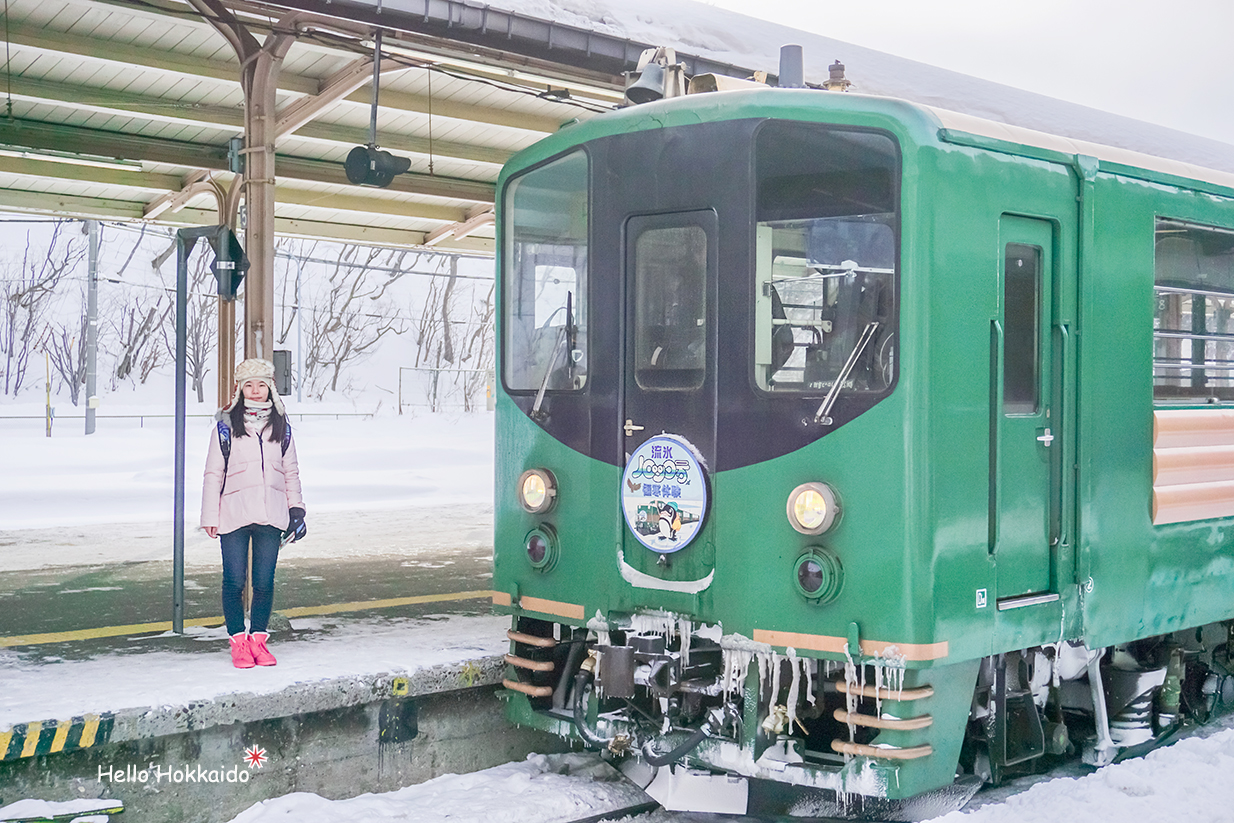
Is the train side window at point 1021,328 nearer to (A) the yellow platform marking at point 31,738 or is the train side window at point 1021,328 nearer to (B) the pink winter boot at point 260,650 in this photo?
(B) the pink winter boot at point 260,650

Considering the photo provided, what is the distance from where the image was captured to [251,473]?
582 centimetres

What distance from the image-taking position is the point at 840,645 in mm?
4516

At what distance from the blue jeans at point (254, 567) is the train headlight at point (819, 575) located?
2636 millimetres

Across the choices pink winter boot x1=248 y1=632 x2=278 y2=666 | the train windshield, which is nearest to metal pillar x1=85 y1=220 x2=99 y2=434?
pink winter boot x1=248 y1=632 x2=278 y2=666

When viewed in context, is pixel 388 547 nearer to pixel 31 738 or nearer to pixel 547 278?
pixel 547 278

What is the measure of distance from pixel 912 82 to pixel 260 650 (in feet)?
24.1

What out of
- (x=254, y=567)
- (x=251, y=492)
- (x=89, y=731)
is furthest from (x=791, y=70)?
(x=89, y=731)

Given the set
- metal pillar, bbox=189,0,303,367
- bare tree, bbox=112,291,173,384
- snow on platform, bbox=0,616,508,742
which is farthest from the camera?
bare tree, bbox=112,291,173,384

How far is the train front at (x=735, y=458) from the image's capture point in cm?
452

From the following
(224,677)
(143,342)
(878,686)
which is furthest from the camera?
(143,342)

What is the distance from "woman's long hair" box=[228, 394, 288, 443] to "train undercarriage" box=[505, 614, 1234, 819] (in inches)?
58.6

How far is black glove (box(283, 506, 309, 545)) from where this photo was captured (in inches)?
235

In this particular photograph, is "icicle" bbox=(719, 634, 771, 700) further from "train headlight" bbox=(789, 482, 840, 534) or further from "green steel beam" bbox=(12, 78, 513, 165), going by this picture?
"green steel beam" bbox=(12, 78, 513, 165)

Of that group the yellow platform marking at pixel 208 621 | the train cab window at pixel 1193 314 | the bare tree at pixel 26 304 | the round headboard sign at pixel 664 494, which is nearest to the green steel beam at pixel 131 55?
the yellow platform marking at pixel 208 621
